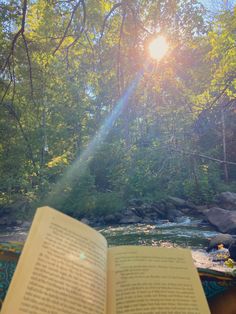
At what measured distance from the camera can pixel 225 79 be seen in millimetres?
8234

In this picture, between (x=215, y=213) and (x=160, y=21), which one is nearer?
(x=160, y=21)

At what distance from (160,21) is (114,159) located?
16.2 m

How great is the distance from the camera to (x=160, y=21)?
4.47 metres

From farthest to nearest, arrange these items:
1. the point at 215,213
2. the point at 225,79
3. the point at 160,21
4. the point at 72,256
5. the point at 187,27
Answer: the point at 215,213 < the point at 225,79 < the point at 187,27 < the point at 160,21 < the point at 72,256

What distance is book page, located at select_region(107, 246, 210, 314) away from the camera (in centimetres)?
108

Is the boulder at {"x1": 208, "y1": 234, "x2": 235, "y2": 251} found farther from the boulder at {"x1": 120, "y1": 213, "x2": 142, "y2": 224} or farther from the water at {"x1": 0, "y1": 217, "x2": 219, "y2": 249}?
the boulder at {"x1": 120, "y1": 213, "x2": 142, "y2": 224}

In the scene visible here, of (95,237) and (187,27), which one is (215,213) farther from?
(95,237)

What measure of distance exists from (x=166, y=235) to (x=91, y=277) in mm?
9988

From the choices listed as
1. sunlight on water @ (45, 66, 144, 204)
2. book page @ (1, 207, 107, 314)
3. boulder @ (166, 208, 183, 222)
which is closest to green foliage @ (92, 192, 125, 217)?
sunlight on water @ (45, 66, 144, 204)

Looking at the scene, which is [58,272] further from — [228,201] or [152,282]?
[228,201]

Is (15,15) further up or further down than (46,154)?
further down

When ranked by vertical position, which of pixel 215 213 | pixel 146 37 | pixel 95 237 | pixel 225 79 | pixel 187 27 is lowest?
pixel 95 237

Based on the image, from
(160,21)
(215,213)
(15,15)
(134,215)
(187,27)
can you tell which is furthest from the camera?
(134,215)

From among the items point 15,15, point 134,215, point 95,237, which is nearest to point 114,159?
point 134,215
